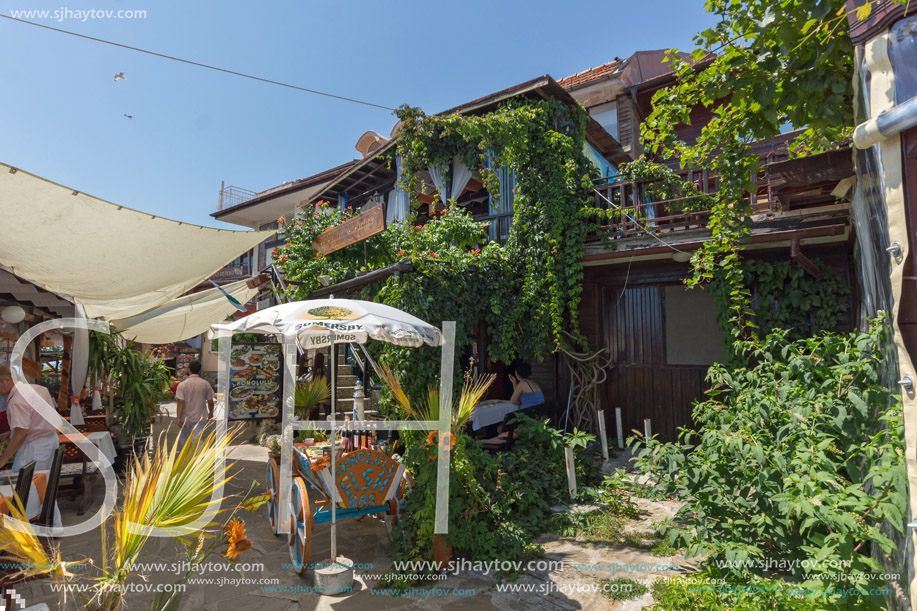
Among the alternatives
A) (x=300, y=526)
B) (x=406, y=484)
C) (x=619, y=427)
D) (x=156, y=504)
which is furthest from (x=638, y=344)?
(x=156, y=504)

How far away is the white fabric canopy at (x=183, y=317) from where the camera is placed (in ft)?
34.3

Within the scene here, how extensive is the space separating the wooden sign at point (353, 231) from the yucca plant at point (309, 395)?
2.85 meters

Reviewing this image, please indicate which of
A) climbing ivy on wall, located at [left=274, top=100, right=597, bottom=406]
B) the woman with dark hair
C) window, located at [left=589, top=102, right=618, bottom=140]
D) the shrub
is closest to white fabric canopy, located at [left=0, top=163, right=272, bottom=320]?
climbing ivy on wall, located at [left=274, top=100, right=597, bottom=406]

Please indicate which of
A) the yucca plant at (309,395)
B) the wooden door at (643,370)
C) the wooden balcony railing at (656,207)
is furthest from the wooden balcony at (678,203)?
the yucca plant at (309,395)

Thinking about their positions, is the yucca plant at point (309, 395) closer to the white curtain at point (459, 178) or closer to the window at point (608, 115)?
the white curtain at point (459, 178)

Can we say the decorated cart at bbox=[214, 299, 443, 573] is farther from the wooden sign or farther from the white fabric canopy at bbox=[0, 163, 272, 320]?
the wooden sign

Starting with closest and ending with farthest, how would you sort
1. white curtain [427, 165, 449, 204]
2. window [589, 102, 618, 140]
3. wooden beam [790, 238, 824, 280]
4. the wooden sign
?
wooden beam [790, 238, 824, 280] → the wooden sign → white curtain [427, 165, 449, 204] → window [589, 102, 618, 140]

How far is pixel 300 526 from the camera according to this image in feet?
14.8

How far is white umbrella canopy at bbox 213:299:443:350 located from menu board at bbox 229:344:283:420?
4.54 metres

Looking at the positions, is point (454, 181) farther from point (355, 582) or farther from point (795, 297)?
point (355, 582)

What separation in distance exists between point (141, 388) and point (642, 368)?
831cm

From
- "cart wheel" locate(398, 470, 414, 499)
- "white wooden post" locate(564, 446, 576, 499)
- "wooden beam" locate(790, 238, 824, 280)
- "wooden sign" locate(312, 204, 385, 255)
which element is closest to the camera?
"cart wheel" locate(398, 470, 414, 499)

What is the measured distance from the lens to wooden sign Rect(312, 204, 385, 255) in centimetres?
747

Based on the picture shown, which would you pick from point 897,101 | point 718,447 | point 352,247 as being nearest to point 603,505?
point 718,447
